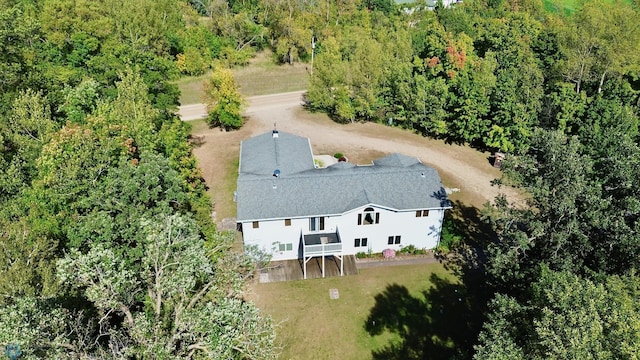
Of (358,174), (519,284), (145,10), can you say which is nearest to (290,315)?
(358,174)

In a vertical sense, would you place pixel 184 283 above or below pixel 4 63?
below

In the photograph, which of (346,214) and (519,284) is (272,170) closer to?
(346,214)

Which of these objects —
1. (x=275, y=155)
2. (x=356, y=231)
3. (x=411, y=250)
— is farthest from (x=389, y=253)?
(x=275, y=155)

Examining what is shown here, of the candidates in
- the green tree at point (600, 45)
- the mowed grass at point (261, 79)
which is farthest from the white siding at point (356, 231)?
the mowed grass at point (261, 79)

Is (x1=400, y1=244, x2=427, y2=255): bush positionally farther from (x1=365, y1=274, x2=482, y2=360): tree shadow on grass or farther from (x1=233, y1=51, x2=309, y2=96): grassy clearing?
(x1=233, y1=51, x2=309, y2=96): grassy clearing

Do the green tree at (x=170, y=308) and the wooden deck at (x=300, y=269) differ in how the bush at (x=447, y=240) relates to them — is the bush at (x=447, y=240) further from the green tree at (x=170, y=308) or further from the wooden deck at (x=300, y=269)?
the green tree at (x=170, y=308)

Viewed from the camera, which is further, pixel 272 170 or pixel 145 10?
pixel 145 10

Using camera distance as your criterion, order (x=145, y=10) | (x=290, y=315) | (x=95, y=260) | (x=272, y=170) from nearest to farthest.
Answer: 1. (x=95, y=260)
2. (x=290, y=315)
3. (x=272, y=170)
4. (x=145, y=10)
